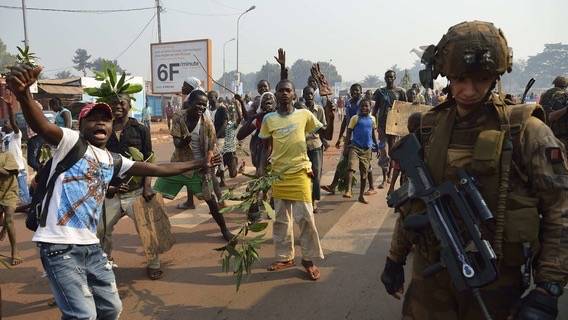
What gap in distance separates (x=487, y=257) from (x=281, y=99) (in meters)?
2.96

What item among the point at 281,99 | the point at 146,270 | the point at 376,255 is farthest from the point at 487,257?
the point at 146,270

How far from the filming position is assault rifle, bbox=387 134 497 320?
180 cm

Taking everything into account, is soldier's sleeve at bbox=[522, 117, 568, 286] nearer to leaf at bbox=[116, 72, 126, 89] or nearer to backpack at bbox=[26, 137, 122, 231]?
backpack at bbox=[26, 137, 122, 231]

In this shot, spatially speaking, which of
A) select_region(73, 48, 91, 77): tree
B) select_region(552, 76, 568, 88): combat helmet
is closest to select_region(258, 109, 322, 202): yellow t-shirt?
select_region(552, 76, 568, 88): combat helmet

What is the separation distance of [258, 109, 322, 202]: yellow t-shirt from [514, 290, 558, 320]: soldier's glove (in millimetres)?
2731

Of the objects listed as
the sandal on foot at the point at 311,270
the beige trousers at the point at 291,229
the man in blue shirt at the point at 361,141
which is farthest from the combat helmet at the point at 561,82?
the sandal on foot at the point at 311,270

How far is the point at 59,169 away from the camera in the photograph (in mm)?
2629

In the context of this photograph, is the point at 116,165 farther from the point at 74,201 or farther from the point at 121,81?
the point at 121,81

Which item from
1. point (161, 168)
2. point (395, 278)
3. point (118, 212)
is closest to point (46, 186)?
point (161, 168)

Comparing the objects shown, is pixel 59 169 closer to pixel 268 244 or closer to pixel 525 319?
pixel 525 319

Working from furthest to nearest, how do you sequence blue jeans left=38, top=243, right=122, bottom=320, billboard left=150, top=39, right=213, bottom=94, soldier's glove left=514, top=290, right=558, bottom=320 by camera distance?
billboard left=150, top=39, right=213, bottom=94, blue jeans left=38, top=243, right=122, bottom=320, soldier's glove left=514, top=290, right=558, bottom=320

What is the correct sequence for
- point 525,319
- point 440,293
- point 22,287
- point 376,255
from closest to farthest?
point 525,319
point 440,293
point 22,287
point 376,255

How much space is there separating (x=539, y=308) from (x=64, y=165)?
2469 millimetres

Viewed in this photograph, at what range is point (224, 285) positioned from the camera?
428 cm
